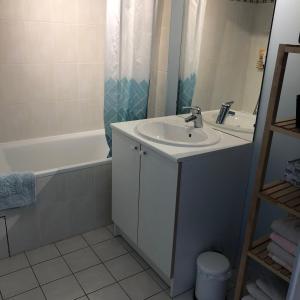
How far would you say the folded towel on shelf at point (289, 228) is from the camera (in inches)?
53.1

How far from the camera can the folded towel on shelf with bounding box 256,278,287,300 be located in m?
1.49

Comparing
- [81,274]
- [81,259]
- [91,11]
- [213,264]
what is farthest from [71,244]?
[91,11]

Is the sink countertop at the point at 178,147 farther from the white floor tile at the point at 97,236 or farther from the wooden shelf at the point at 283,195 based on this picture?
the white floor tile at the point at 97,236

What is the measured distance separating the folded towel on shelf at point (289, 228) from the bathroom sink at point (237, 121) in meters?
0.60

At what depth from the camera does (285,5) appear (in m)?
1.58

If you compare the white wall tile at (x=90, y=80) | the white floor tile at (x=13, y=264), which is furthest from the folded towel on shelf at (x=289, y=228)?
the white wall tile at (x=90, y=80)

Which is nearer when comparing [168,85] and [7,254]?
[7,254]

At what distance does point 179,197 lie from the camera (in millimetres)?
1648

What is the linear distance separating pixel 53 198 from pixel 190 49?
1.32 meters

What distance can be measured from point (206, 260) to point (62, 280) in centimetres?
84

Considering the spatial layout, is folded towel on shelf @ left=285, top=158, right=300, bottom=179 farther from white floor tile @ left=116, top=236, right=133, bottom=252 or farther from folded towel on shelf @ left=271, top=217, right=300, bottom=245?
white floor tile @ left=116, top=236, right=133, bottom=252

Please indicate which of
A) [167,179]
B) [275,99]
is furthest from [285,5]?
[167,179]

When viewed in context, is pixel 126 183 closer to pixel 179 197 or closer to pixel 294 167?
pixel 179 197

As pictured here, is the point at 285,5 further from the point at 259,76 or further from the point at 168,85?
the point at 168,85
